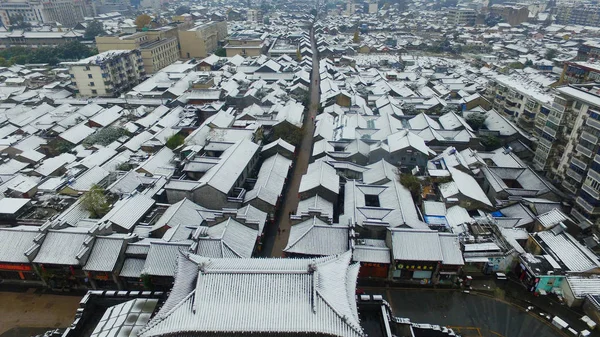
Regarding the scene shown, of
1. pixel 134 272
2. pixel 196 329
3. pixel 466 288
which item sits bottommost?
pixel 466 288

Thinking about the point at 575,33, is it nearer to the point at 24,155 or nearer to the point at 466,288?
the point at 466,288

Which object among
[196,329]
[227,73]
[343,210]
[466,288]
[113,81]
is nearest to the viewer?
[196,329]

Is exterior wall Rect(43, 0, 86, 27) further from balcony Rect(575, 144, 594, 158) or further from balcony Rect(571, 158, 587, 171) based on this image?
balcony Rect(571, 158, 587, 171)

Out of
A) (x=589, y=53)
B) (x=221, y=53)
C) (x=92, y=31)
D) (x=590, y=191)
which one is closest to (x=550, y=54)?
(x=589, y=53)

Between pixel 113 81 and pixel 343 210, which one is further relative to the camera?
pixel 113 81

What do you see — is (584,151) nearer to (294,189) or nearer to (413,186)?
(413,186)

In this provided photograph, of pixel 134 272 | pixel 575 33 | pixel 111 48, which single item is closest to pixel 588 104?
pixel 134 272
